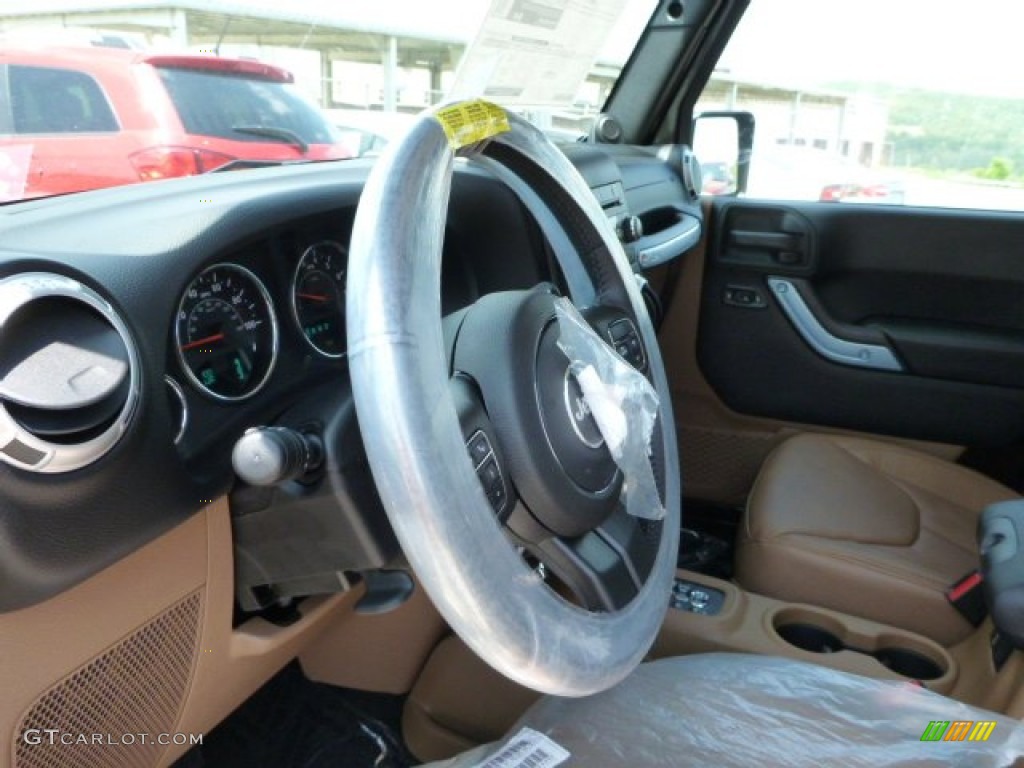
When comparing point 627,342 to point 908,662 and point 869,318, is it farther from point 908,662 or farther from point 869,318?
point 869,318

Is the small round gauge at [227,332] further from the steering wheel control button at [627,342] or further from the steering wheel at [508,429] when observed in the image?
the steering wheel control button at [627,342]

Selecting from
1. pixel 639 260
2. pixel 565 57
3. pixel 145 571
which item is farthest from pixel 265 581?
pixel 565 57

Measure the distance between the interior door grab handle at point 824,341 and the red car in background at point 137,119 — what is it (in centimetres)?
115

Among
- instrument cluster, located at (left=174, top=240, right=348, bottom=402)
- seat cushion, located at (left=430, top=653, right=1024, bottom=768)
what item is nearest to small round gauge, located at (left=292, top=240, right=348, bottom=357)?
instrument cluster, located at (left=174, top=240, right=348, bottom=402)

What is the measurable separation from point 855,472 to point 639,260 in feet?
1.92

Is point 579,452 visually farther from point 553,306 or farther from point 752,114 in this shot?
point 752,114

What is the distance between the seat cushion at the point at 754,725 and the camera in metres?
0.94

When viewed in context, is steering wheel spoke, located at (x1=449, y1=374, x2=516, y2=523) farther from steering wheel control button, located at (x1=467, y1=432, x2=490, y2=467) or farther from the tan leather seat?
the tan leather seat

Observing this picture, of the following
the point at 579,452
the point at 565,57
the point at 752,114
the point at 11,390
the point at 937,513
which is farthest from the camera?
the point at 752,114

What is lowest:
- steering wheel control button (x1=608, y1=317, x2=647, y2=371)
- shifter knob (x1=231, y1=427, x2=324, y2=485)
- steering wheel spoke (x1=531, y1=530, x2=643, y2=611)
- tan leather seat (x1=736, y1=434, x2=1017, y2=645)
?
tan leather seat (x1=736, y1=434, x2=1017, y2=645)

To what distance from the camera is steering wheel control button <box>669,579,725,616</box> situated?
4.73 ft

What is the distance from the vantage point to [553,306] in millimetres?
909

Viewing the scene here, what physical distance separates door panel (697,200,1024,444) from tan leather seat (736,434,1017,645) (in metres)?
0.23

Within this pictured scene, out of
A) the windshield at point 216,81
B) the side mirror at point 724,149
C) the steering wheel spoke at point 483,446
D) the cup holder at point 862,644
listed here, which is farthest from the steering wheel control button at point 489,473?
the side mirror at point 724,149
